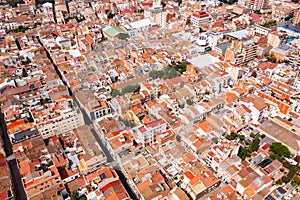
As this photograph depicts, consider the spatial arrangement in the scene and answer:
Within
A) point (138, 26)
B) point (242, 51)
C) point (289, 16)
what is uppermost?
point (138, 26)

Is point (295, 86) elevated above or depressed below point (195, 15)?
below

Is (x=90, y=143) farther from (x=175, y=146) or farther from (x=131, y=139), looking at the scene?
(x=175, y=146)

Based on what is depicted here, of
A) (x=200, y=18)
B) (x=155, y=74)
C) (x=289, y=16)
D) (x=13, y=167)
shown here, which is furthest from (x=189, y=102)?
(x=289, y=16)

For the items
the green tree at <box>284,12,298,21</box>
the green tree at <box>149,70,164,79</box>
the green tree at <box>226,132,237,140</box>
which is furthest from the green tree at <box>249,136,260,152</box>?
the green tree at <box>284,12,298,21</box>

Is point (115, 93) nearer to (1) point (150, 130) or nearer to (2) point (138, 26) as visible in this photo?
(1) point (150, 130)

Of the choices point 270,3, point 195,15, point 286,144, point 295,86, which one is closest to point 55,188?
point 286,144

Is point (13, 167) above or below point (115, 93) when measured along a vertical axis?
below

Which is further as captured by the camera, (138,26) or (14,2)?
(14,2)
